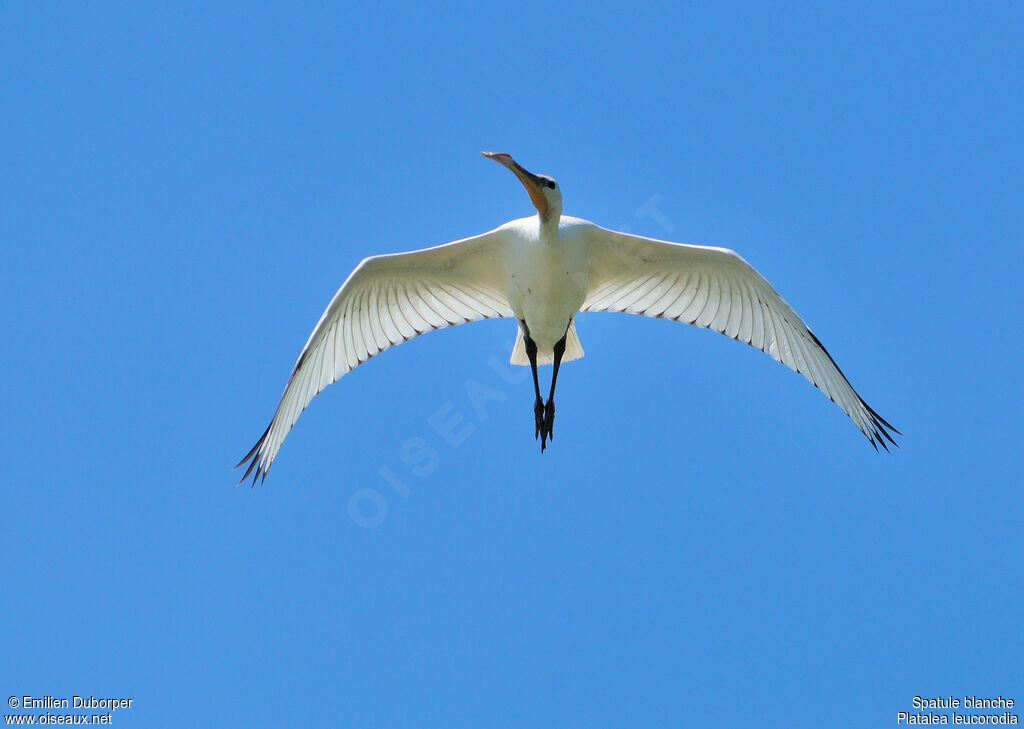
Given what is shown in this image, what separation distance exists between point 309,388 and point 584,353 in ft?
10.2

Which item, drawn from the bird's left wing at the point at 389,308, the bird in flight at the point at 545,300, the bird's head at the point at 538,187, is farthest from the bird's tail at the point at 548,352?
the bird's head at the point at 538,187

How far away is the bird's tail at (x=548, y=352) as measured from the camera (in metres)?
12.7

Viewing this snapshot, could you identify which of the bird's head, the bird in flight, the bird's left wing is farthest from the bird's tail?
the bird's head

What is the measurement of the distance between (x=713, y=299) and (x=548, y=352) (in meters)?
1.89

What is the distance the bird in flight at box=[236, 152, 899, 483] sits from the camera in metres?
11.6

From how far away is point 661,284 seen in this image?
12484 mm

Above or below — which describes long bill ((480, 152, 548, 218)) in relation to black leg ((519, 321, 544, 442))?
above

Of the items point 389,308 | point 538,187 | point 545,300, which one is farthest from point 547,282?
point 389,308

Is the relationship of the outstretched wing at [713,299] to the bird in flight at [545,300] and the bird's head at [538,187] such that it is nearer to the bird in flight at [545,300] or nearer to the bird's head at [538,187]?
the bird in flight at [545,300]

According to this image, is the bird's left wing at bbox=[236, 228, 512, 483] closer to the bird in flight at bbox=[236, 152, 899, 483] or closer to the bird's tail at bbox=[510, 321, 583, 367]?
the bird in flight at bbox=[236, 152, 899, 483]

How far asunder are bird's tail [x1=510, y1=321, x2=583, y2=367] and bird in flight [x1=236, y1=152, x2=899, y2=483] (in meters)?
0.01

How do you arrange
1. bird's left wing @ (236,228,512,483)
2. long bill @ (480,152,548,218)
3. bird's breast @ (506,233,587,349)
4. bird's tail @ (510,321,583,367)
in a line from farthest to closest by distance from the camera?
bird's tail @ (510,321,583,367), bird's left wing @ (236,228,512,483), bird's breast @ (506,233,587,349), long bill @ (480,152,548,218)

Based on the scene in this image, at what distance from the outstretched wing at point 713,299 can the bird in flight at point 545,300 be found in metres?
0.01

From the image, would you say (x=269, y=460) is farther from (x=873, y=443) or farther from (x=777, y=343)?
→ (x=873, y=443)
